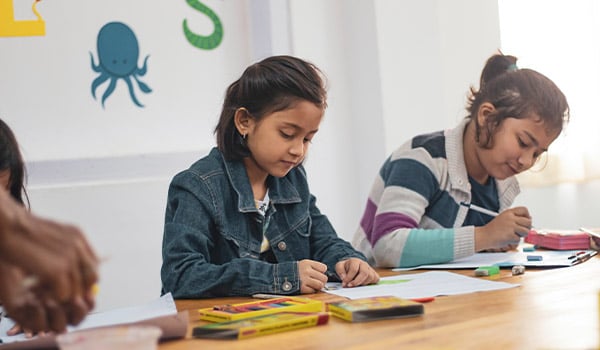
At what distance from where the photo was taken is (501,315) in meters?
1.08

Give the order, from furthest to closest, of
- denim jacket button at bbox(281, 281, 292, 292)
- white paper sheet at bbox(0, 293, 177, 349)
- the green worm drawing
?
the green worm drawing → denim jacket button at bbox(281, 281, 292, 292) → white paper sheet at bbox(0, 293, 177, 349)

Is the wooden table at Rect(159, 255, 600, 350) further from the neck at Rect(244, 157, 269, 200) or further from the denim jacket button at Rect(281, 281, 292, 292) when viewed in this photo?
the neck at Rect(244, 157, 269, 200)

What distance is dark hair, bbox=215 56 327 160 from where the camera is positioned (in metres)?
1.64

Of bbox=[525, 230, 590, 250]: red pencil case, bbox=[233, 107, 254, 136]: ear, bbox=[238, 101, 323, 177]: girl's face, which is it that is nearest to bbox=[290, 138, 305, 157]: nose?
bbox=[238, 101, 323, 177]: girl's face

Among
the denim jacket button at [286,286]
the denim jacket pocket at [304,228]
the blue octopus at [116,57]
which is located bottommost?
the denim jacket button at [286,286]

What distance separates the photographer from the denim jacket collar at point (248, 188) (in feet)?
5.33

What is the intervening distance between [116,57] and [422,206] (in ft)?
3.76

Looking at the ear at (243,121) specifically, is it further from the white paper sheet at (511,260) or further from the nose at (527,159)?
the nose at (527,159)

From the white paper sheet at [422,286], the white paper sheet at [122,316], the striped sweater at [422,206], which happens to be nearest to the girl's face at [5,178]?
the white paper sheet at [122,316]

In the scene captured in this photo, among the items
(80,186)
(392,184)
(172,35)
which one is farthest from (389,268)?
(172,35)

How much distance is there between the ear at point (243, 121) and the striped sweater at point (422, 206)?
1.35ft

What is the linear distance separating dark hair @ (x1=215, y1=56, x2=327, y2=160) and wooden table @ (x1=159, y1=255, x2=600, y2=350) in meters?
0.49

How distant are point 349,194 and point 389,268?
1.23 m

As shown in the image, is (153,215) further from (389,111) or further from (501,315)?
(501,315)
